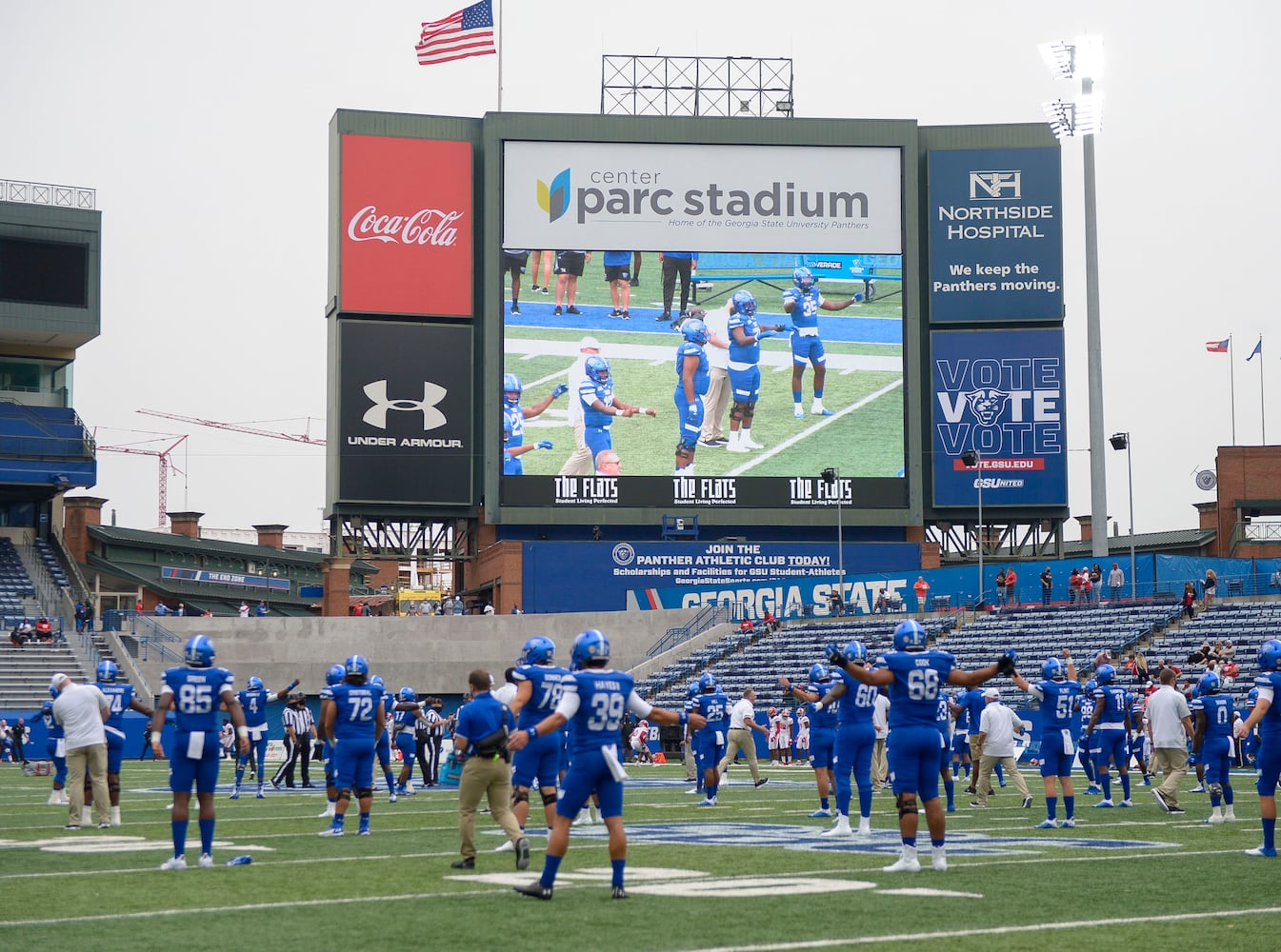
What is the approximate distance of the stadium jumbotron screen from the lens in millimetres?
60125

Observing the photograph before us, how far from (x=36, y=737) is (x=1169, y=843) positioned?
31.9 metres

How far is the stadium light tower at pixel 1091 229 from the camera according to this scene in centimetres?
5275

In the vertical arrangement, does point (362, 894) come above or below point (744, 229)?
below

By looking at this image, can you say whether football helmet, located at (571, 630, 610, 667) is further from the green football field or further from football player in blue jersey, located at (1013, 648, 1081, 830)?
football player in blue jersey, located at (1013, 648, 1081, 830)

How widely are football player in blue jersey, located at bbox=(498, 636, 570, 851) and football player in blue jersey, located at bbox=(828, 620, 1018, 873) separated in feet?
8.38

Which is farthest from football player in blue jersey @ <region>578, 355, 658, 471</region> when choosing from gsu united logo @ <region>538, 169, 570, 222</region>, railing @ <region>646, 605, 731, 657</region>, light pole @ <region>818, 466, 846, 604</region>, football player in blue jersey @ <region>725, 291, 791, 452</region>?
light pole @ <region>818, 466, 846, 604</region>

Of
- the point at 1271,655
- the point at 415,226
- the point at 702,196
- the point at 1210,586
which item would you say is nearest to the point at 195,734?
the point at 1271,655

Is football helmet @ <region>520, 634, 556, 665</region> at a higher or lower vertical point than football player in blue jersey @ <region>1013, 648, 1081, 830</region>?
higher

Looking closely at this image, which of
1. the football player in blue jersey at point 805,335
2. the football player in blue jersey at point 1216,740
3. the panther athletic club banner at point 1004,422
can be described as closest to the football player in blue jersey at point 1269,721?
the football player in blue jersey at point 1216,740

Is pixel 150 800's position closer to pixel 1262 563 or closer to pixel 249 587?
pixel 1262 563

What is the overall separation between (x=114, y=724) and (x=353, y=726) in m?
5.83

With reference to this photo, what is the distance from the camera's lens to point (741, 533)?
62156 millimetres

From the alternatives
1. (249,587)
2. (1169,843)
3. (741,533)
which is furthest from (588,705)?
(249,587)

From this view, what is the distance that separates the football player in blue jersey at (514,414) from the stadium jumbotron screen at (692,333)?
0.15 ft
